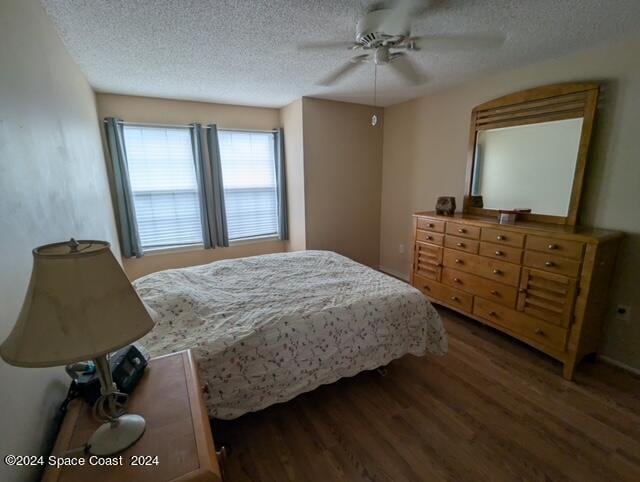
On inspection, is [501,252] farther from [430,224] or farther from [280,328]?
[280,328]

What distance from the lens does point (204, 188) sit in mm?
3564

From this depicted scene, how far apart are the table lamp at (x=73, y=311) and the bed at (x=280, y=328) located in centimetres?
80

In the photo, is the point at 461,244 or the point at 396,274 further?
the point at 396,274

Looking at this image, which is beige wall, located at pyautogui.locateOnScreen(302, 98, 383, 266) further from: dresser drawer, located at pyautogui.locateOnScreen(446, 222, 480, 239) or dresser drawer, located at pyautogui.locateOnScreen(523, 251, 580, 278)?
dresser drawer, located at pyautogui.locateOnScreen(523, 251, 580, 278)

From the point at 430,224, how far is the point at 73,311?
2.85m

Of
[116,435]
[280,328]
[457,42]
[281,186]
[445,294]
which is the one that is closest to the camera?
[116,435]

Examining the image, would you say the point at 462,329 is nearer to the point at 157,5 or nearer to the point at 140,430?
the point at 140,430

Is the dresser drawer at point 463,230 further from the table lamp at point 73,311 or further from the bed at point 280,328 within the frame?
the table lamp at point 73,311

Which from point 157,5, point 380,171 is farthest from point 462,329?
point 157,5

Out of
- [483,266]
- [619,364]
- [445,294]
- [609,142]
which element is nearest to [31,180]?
[483,266]

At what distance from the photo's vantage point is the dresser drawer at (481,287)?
7.73 feet

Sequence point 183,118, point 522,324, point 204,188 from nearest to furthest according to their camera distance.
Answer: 1. point 522,324
2. point 183,118
3. point 204,188

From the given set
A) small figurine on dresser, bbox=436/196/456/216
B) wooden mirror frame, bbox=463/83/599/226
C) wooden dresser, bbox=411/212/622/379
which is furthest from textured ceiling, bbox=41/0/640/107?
wooden dresser, bbox=411/212/622/379

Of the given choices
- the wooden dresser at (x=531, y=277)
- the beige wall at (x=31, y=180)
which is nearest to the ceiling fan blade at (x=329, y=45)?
the beige wall at (x=31, y=180)
